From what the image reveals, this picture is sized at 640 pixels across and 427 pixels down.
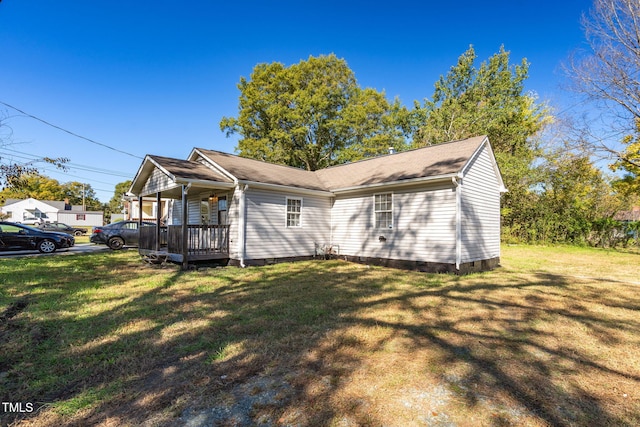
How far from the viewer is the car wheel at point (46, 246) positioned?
14758 millimetres

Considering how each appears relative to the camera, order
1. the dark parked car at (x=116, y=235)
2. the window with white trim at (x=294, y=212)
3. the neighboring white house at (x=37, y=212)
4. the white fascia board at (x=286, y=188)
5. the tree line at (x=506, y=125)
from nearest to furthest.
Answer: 1. the white fascia board at (x=286, y=188)
2. the window with white trim at (x=294, y=212)
3. the tree line at (x=506, y=125)
4. the dark parked car at (x=116, y=235)
5. the neighboring white house at (x=37, y=212)

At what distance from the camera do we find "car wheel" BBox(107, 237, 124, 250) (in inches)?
643

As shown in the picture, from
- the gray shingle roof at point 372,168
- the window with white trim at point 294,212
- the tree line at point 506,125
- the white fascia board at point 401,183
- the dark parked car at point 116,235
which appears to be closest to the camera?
the white fascia board at point 401,183

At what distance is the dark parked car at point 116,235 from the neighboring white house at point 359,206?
4.25 metres

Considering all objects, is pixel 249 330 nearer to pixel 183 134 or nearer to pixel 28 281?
pixel 28 281

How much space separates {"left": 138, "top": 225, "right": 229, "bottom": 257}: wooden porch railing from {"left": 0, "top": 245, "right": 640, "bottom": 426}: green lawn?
115 inches

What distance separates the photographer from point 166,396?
278cm

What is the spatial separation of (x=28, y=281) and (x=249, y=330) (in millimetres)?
7128

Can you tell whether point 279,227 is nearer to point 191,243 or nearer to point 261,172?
point 261,172

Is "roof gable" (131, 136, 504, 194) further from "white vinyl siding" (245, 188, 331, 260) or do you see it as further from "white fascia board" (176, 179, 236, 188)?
"white vinyl siding" (245, 188, 331, 260)

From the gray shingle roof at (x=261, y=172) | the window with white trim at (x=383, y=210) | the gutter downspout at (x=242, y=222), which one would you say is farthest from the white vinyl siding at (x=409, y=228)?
the gutter downspout at (x=242, y=222)

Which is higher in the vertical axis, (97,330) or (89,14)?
(89,14)

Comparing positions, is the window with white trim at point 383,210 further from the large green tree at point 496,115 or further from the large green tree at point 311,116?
the large green tree at point 311,116

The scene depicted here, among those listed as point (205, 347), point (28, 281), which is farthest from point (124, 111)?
point (205, 347)
